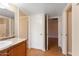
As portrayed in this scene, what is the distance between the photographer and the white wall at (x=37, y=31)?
409 centimetres

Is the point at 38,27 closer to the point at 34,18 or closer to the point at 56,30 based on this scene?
the point at 34,18

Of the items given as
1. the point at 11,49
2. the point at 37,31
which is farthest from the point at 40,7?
the point at 11,49

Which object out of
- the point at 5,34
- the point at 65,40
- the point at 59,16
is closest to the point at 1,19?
the point at 5,34

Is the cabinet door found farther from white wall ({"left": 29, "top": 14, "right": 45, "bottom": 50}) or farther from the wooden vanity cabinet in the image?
white wall ({"left": 29, "top": 14, "right": 45, "bottom": 50})

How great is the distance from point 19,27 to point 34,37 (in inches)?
62.7

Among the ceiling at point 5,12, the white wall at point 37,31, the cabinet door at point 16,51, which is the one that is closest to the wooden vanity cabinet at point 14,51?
the cabinet door at point 16,51

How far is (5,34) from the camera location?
2.14 metres

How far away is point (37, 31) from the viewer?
4.34m

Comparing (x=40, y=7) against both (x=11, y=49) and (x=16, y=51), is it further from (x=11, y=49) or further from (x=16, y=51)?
(x=11, y=49)

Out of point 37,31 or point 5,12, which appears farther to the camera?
point 37,31

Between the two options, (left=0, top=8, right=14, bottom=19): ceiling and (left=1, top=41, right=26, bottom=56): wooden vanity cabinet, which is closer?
(left=1, top=41, right=26, bottom=56): wooden vanity cabinet

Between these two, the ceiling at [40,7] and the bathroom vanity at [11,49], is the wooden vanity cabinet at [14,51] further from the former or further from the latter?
the ceiling at [40,7]

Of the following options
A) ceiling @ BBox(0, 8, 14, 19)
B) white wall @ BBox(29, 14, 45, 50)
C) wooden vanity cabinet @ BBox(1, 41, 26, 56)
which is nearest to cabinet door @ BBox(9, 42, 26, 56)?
wooden vanity cabinet @ BBox(1, 41, 26, 56)

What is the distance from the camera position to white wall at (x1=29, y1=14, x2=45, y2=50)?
409 centimetres
